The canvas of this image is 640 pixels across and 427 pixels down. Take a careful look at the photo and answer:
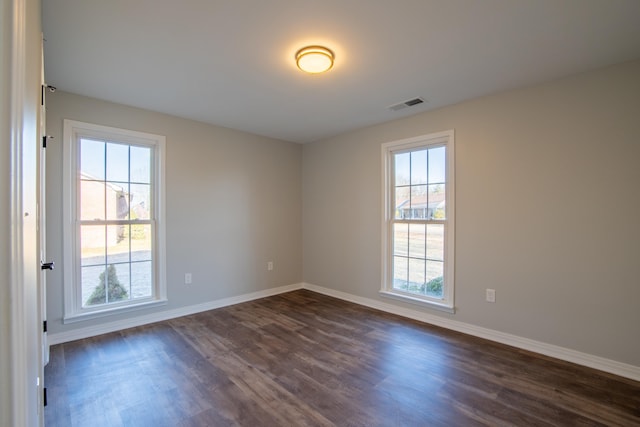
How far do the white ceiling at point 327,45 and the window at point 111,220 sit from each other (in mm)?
541

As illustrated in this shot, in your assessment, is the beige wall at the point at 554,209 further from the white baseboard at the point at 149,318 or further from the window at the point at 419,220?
the white baseboard at the point at 149,318

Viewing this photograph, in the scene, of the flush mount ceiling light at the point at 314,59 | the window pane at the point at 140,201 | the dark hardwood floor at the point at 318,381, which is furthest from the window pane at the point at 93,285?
the flush mount ceiling light at the point at 314,59

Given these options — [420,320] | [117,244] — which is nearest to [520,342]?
[420,320]

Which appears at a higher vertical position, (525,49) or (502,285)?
(525,49)

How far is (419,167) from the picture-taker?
3.71 meters

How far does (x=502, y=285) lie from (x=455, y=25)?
2408mm

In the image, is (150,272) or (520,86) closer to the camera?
(520,86)

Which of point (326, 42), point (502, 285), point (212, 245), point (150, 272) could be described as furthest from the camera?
point (212, 245)

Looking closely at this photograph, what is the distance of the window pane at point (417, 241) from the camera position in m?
3.67

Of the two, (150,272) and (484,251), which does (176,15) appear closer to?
(150,272)

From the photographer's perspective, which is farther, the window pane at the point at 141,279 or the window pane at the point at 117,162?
the window pane at the point at 141,279

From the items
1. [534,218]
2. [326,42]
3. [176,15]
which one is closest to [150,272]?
[176,15]

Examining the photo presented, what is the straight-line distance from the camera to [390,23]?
1954mm

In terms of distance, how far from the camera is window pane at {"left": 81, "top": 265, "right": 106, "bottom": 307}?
10.4 feet
